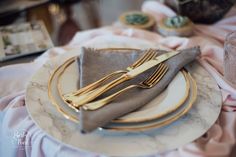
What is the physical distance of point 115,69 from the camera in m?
0.54

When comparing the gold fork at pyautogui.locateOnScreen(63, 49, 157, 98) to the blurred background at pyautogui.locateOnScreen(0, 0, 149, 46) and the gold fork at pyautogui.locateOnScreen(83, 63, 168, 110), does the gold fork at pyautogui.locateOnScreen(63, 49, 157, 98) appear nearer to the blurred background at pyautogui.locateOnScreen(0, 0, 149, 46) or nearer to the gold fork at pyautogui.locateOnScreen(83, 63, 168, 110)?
the gold fork at pyautogui.locateOnScreen(83, 63, 168, 110)

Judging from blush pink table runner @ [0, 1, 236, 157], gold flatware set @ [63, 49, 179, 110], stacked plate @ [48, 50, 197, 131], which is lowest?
blush pink table runner @ [0, 1, 236, 157]

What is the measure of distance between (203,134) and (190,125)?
2cm

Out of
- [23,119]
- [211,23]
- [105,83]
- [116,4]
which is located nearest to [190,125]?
[105,83]

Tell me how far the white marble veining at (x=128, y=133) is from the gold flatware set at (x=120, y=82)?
33mm

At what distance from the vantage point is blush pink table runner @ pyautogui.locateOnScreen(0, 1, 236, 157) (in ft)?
1.42

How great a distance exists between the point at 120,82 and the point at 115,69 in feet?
0.20

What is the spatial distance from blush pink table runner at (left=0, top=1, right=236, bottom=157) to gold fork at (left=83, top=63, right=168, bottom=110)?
2.5 inches

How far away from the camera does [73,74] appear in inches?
20.8

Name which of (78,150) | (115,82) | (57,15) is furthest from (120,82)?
(57,15)

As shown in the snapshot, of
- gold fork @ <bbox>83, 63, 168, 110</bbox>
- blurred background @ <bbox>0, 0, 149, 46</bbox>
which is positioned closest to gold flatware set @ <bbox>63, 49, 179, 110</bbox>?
gold fork @ <bbox>83, 63, 168, 110</bbox>

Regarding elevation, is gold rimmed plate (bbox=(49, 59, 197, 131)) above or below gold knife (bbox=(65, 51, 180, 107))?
below

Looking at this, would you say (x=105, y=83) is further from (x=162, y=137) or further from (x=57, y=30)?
(x=57, y=30)

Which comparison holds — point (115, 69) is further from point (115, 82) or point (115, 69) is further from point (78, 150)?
point (78, 150)
